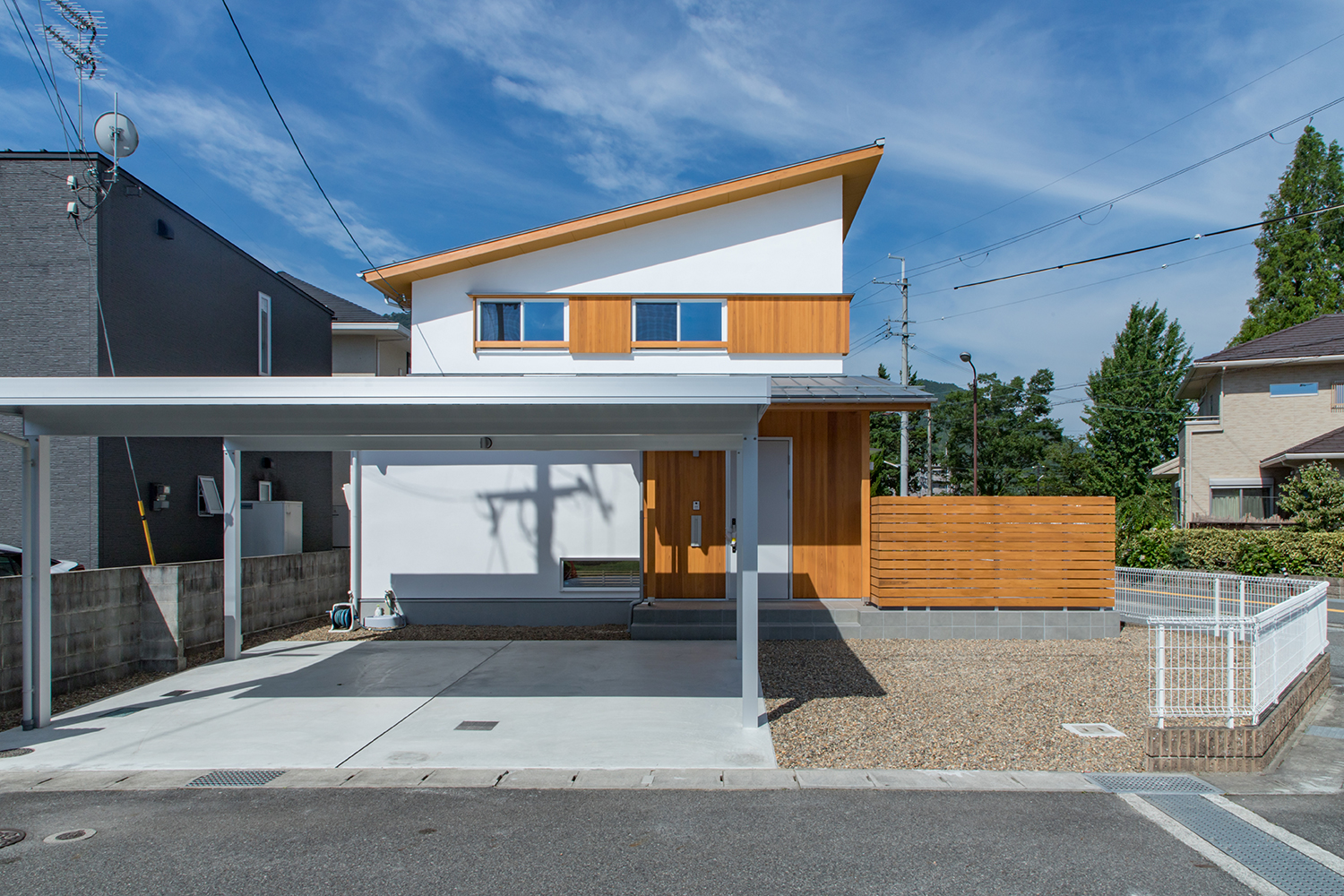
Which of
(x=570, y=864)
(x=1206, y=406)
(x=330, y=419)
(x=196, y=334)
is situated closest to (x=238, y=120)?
(x=196, y=334)

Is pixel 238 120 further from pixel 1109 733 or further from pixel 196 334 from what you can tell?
pixel 1109 733

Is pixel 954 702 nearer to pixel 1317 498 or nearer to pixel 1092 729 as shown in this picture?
pixel 1092 729

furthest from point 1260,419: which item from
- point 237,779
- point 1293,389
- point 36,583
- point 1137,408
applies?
point 36,583

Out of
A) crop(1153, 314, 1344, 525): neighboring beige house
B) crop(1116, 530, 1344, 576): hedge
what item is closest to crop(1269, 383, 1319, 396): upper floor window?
crop(1153, 314, 1344, 525): neighboring beige house

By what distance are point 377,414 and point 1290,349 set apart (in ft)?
83.1

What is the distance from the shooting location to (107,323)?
9.81m

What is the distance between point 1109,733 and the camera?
19.7 feet

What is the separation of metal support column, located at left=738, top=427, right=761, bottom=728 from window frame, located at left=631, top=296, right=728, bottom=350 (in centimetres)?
498

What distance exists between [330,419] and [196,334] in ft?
23.4

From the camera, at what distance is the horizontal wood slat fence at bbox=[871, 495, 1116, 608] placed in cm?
993

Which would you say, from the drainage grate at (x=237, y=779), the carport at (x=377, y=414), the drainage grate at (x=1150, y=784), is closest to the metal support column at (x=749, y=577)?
the carport at (x=377, y=414)

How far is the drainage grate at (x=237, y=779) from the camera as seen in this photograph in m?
4.96

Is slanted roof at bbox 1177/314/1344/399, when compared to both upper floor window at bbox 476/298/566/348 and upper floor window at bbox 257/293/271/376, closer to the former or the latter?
upper floor window at bbox 476/298/566/348

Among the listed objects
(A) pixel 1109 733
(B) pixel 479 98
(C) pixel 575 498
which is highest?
(B) pixel 479 98
